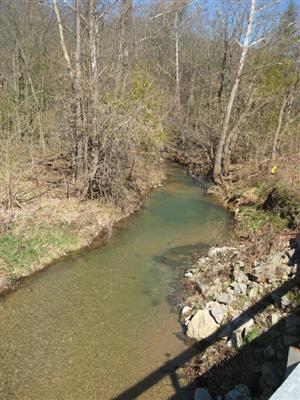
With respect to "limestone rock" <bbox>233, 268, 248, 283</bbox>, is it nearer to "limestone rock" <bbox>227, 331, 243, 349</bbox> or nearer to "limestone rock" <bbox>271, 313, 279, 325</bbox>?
"limestone rock" <bbox>271, 313, 279, 325</bbox>

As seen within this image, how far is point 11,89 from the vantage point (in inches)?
680

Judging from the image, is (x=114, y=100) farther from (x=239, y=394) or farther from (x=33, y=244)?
(x=239, y=394)

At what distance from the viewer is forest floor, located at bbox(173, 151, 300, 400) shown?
5.78 meters

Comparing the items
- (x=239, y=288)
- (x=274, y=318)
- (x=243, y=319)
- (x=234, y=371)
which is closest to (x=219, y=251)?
(x=239, y=288)

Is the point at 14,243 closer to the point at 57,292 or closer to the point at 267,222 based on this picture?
the point at 57,292

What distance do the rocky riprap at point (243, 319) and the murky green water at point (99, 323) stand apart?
0.51 m

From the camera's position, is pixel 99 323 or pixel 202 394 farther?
pixel 99 323

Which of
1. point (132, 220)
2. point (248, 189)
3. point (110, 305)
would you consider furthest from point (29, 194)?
point (248, 189)

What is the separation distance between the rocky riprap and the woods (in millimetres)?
5227

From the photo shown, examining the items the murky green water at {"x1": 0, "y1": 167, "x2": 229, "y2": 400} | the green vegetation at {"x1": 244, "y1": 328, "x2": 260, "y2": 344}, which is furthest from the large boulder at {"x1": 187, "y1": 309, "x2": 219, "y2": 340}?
the green vegetation at {"x1": 244, "y1": 328, "x2": 260, "y2": 344}

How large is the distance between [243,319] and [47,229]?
17.7 feet

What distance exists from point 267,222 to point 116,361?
628cm

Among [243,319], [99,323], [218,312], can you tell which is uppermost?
[243,319]

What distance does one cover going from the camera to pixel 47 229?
10195 millimetres
